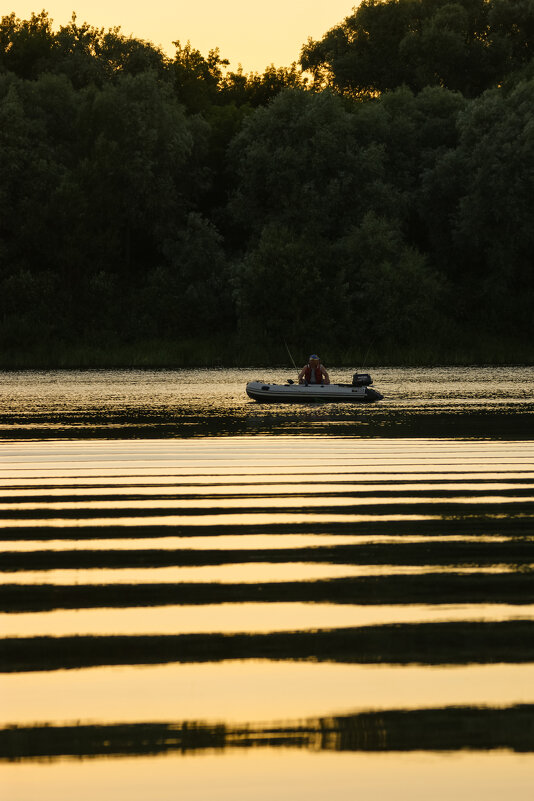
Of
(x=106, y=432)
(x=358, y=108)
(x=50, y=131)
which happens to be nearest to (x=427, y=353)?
(x=358, y=108)

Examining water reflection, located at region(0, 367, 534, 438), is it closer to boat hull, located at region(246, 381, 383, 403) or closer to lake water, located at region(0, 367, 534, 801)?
boat hull, located at region(246, 381, 383, 403)

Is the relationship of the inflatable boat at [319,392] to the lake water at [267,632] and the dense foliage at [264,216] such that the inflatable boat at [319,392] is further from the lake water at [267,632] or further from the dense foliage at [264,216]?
the dense foliage at [264,216]

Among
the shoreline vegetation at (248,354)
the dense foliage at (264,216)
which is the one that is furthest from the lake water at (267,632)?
the dense foliage at (264,216)

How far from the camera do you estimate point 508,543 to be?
35.7 feet

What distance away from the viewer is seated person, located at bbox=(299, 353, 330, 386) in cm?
3847

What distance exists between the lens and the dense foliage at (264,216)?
3014 inches

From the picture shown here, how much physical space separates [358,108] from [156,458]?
225ft

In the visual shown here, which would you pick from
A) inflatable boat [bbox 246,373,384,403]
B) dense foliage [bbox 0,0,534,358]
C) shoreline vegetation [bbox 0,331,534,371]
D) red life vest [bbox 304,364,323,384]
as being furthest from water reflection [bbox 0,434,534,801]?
dense foliage [bbox 0,0,534,358]

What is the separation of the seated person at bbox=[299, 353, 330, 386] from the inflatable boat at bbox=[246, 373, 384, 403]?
20.4 inches

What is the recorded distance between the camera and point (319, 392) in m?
37.8

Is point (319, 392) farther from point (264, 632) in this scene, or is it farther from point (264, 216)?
point (264, 216)

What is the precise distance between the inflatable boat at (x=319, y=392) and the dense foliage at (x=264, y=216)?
37.2 m

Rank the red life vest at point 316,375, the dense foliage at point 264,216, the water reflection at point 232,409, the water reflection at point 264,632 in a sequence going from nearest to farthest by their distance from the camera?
the water reflection at point 264,632
the water reflection at point 232,409
the red life vest at point 316,375
the dense foliage at point 264,216

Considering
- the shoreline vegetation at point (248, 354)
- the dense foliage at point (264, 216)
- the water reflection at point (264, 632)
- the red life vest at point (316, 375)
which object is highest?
the dense foliage at point (264, 216)
